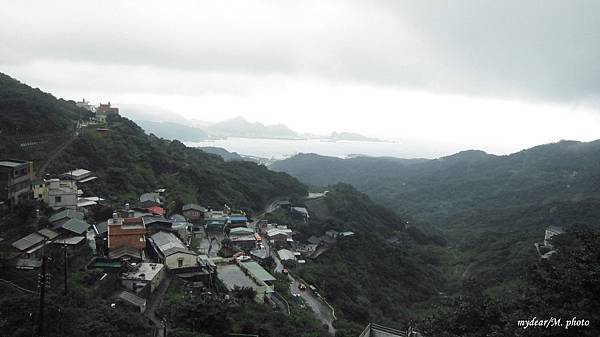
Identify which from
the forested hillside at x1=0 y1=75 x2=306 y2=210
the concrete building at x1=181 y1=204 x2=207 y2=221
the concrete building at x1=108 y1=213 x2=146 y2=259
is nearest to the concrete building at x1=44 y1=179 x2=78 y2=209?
the forested hillside at x1=0 y1=75 x2=306 y2=210

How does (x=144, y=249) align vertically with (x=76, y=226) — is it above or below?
below

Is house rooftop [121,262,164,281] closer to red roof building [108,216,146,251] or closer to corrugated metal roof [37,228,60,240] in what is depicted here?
red roof building [108,216,146,251]

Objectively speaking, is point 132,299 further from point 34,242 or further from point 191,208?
point 191,208

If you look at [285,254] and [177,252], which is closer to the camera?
[177,252]

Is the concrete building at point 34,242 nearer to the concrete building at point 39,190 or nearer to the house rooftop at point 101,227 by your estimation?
the house rooftop at point 101,227

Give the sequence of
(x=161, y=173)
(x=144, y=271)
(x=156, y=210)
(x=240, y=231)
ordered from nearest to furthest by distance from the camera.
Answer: (x=144, y=271) → (x=156, y=210) → (x=240, y=231) → (x=161, y=173)

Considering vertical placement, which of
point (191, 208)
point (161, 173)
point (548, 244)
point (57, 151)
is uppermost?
point (57, 151)

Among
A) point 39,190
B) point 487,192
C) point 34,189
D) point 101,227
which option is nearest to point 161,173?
point 39,190

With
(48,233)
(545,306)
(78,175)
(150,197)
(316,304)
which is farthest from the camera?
(150,197)

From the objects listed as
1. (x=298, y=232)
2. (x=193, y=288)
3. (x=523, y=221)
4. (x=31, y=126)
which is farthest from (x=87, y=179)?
(x=523, y=221)
